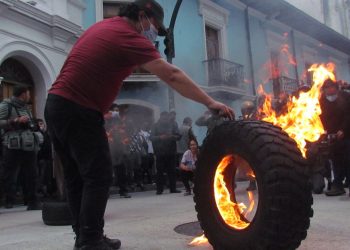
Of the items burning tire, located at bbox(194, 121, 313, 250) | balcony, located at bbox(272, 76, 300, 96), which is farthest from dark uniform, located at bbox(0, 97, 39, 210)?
balcony, located at bbox(272, 76, 300, 96)

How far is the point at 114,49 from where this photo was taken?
2.77 meters

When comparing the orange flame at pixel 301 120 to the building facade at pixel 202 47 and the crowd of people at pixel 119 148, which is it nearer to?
the crowd of people at pixel 119 148

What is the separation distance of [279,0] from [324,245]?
53.2 feet

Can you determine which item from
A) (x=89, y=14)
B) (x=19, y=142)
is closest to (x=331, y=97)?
(x=19, y=142)

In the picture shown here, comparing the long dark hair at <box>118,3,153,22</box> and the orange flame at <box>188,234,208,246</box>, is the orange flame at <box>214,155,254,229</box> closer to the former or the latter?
the orange flame at <box>188,234,208,246</box>

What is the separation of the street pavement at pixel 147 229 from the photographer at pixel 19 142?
46 centimetres

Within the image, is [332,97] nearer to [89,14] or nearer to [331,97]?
[331,97]

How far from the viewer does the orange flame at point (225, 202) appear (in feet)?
9.62

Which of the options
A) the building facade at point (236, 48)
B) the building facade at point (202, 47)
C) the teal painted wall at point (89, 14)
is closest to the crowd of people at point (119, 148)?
the building facade at point (202, 47)

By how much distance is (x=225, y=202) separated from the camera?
302cm

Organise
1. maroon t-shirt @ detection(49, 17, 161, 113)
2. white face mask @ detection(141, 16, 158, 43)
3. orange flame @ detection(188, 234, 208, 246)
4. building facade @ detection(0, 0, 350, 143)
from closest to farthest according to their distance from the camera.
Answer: maroon t-shirt @ detection(49, 17, 161, 113), white face mask @ detection(141, 16, 158, 43), orange flame @ detection(188, 234, 208, 246), building facade @ detection(0, 0, 350, 143)

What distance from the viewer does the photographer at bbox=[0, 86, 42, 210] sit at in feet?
20.3

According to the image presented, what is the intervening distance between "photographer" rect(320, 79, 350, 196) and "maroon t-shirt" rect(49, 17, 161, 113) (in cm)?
467

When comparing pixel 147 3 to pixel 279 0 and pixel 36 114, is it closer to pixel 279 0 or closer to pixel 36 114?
pixel 36 114
